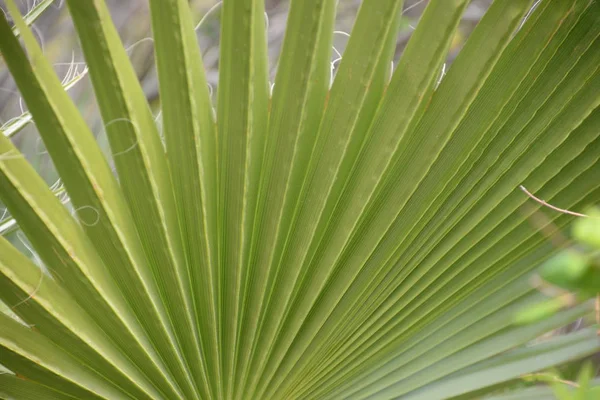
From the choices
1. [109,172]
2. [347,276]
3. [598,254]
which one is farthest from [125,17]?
[598,254]

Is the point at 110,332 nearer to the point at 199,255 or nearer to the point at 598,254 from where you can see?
the point at 199,255

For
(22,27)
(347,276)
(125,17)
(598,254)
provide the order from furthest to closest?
(125,17)
(347,276)
(22,27)
(598,254)

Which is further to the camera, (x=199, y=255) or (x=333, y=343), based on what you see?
(x=333, y=343)

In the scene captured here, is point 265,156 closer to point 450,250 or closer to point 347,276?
point 347,276

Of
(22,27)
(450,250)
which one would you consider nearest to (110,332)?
(22,27)

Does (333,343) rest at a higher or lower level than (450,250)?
lower

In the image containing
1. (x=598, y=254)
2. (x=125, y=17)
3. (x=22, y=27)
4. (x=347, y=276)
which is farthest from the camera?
(x=125, y=17)

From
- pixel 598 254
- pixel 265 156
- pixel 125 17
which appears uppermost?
pixel 125 17
